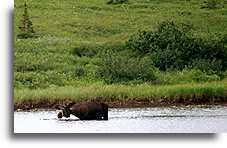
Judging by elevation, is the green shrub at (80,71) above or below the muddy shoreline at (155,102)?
above

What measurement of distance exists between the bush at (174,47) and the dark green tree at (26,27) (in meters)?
0.40

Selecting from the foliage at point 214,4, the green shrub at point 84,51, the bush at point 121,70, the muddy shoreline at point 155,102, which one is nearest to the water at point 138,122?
the muddy shoreline at point 155,102

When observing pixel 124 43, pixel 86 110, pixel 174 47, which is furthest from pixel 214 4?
pixel 86 110

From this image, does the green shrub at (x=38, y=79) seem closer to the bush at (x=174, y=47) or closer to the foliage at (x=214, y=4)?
the bush at (x=174, y=47)

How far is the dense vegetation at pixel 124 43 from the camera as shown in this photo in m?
4.09

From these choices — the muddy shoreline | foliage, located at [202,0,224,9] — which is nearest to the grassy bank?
the muddy shoreline

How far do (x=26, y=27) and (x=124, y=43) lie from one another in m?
0.40

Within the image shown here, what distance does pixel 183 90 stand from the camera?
409 centimetres

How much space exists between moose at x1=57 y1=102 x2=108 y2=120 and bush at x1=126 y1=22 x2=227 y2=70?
276 mm

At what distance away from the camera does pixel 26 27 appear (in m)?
4.08

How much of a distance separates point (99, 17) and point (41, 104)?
428mm

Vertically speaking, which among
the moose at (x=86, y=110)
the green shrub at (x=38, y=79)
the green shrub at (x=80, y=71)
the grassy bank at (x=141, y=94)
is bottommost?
the moose at (x=86, y=110)

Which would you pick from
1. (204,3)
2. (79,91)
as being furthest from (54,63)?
(204,3)

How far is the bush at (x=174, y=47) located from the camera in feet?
13.5
